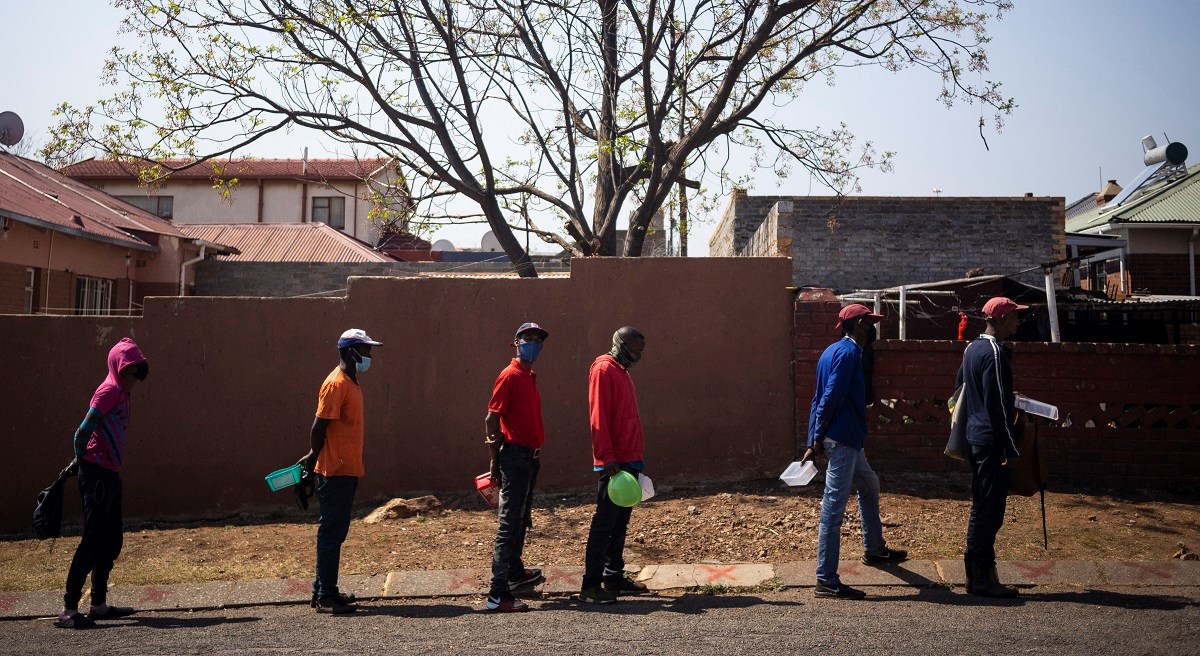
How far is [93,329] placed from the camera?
9.35 m

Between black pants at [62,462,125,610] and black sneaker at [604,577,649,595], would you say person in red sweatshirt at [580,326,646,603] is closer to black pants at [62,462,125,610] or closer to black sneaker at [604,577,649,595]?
black sneaker at [604,577,649,595]

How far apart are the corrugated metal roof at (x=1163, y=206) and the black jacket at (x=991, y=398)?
14.5 m

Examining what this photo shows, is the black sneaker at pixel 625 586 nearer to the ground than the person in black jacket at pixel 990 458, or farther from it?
nearer to the ground

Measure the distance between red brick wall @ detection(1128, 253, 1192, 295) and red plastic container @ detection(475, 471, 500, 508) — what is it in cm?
1641

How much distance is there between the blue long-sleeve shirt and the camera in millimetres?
6000

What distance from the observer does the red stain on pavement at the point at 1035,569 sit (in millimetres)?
6246

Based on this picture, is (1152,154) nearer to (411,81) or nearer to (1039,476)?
(411,81)

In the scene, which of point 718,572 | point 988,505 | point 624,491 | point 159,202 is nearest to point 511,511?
point 624,491

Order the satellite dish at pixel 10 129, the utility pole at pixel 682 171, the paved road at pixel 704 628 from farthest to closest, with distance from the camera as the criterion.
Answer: the satellite dish at pixel 10 129 → the utility pole at pixel 682 171 → the paved road at pixel 704 628

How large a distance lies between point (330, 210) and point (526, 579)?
33.4m

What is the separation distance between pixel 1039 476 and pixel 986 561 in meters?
0.65

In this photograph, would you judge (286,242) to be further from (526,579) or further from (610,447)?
(610,447)

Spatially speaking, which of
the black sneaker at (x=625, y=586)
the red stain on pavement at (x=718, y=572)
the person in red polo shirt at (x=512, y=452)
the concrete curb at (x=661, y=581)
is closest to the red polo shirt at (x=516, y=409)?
the person in red polo shirt at (x=512, y=452)

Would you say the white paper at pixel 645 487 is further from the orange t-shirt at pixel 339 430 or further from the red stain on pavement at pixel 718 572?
→ the orange t-shirt at pixel 339 430
